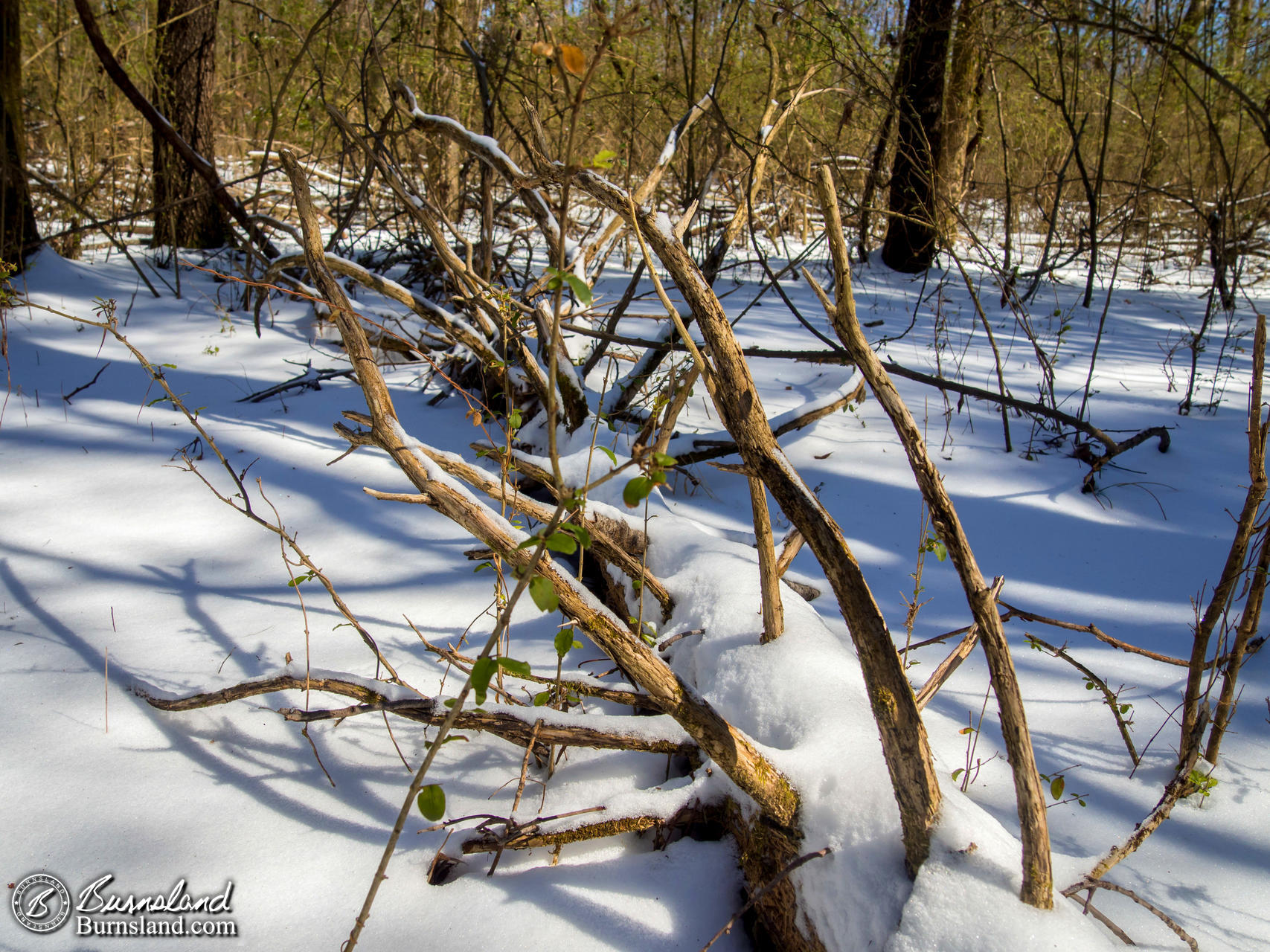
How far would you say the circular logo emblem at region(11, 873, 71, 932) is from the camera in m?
1.06

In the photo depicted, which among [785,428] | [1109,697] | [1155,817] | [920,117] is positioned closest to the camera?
[1155,817]

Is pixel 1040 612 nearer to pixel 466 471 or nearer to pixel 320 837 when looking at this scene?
pixel 466 471

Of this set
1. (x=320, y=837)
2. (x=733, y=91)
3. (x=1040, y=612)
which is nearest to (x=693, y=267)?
(x=320, y=837)

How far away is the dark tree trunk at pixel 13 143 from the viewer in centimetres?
385

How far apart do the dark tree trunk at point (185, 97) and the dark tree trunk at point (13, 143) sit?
844 mm

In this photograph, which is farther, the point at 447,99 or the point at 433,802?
the point at 447,99

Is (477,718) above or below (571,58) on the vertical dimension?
below

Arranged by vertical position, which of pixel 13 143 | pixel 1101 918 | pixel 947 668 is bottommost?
pixel 1101 918

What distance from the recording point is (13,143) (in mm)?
4004

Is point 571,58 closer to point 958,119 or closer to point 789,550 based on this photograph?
point 789,550

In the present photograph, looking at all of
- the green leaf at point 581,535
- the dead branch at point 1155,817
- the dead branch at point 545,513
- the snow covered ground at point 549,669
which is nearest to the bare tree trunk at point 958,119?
the snow covered ground at point 549,669

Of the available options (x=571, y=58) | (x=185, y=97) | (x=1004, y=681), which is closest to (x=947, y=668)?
(x=1004, y=681)

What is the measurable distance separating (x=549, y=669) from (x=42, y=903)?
0.96m

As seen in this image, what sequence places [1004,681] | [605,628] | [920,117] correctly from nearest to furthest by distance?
1. [1004,681]
2. [605,628]
3. [920,117]
